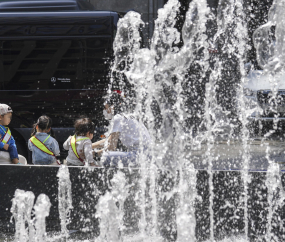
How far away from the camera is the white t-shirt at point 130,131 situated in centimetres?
447

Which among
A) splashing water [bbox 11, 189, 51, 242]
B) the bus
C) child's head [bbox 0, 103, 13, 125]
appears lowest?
splashing water [bbox 11, 189, 51, 242]

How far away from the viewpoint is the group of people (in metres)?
4.43

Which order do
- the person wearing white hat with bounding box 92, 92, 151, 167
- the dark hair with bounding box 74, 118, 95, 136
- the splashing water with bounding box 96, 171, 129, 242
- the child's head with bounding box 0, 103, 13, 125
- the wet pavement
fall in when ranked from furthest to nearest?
1. the wet pavement
2. the child's head with bounding box 0, 103, 13, 125
3. the dark hair with bounding box 74, 118, 95, 136
4. the person wearing white hat with bounding box 92, 92, 151, 167
5. the splashing water with bounding box 96, 171, 129, 242

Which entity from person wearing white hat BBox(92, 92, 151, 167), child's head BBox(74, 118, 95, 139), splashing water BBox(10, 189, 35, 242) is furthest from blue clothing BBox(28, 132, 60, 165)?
splashing water BBox(10, 189, 35, 242)

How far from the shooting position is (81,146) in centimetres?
477

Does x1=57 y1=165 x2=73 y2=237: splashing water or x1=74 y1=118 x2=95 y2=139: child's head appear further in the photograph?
x1=74 y1=118 x2=95 y2=139: child's head

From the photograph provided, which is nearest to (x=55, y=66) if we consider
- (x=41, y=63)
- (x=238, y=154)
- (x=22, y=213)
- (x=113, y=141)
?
(x=41, y=63)

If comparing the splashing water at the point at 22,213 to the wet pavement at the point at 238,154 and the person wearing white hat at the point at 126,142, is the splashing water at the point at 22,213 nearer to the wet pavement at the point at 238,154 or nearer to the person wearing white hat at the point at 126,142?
the person wearing white hat at the point at 126,142

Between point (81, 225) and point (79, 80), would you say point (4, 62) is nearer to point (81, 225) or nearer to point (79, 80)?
point (79, 80)

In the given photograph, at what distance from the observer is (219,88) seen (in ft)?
35.6

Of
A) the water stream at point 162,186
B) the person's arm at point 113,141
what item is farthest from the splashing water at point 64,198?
the person's arm at point 113,141

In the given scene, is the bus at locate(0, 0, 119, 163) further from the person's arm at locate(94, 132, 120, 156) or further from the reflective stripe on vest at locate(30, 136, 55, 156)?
the person's arm at locate(94, 132, 120, 156)

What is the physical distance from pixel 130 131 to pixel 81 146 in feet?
1.87

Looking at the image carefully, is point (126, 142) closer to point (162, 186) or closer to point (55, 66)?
point (162, 186)
